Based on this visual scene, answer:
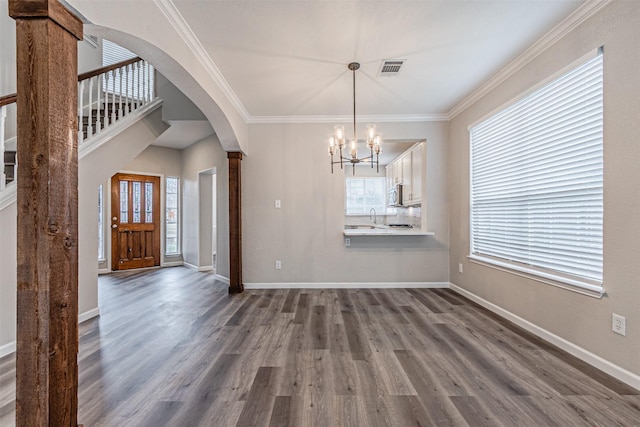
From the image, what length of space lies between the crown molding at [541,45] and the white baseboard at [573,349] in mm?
2572

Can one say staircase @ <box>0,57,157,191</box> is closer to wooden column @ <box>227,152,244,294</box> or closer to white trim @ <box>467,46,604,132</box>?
wooden column @ <box>227,152,244,294</box>

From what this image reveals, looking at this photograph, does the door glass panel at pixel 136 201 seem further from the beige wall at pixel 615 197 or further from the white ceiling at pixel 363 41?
the beige wall at pixel 615 197

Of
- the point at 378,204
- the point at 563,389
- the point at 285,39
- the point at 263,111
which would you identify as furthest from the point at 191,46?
the point at 378,204

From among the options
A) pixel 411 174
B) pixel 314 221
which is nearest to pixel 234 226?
pixel 314 221

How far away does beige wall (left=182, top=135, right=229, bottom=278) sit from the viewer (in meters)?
5.01

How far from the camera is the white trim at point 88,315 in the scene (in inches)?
119

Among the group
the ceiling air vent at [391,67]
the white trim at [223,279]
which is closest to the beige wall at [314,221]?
the white trim at [223,279]

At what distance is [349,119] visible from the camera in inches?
177

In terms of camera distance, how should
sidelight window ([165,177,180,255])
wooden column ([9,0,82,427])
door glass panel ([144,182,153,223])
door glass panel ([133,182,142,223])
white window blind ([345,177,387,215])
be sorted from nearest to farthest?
wooden column ([9,0,82,427]), door glass panel ([133,182,142,223]), door glass panel ([144,182,153,223]), sidelight window ([165,177,180,255]), white window blind ([345,177,387,215])

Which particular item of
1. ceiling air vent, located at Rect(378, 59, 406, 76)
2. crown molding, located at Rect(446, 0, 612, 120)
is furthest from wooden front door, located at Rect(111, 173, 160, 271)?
crown molding, located at Rect(446, 0, 612, 120)

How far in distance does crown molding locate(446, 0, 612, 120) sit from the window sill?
80.6 inches

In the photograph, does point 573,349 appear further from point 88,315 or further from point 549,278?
point 88,315

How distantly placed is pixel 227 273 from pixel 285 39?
3.73 m

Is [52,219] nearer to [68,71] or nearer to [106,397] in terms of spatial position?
[68,71]
